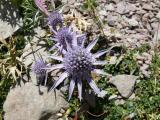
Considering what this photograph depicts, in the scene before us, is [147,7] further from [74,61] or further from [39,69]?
[39,69]

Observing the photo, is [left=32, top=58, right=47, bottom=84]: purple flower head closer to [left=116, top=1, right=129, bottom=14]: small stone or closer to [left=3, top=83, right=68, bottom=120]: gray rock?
[left=3, top=83, right=68, bottom=120]: gray rock

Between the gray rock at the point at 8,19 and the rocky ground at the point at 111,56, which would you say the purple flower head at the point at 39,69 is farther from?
the gray rock at the point at 8,19

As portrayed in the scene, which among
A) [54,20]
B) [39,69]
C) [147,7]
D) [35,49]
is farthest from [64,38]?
[147,7]

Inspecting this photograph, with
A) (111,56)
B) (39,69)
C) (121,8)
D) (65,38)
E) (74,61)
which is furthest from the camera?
(121,8)

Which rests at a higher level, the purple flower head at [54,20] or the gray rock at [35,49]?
the purple flower head at [54,20]

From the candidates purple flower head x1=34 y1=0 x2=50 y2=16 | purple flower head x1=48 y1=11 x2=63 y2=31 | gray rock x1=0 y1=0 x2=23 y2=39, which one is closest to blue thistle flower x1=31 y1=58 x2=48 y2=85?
purple flower head x1=48 y1=11 x2=63 y2=31

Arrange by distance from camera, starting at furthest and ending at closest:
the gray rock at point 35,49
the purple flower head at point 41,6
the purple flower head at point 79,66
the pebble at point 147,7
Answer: the pebble at point 147,7 → the gray rock at point 35,49 → the purple flower head at point 41,6 → the purple flower head at point 79,66

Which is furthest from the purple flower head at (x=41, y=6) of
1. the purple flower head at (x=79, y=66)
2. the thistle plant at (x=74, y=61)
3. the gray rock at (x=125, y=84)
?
the gray rock at (x=125, y=84)
